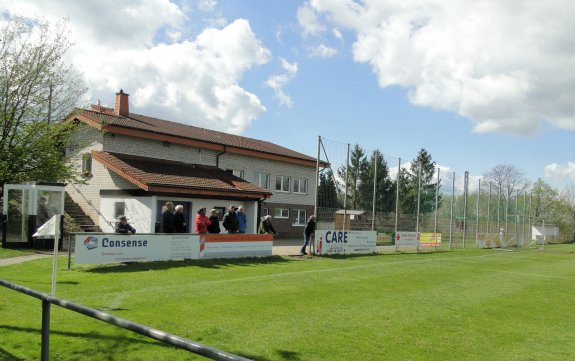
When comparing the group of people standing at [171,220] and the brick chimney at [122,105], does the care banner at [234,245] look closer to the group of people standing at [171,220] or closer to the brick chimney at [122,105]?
the group of people standing at [171,220]

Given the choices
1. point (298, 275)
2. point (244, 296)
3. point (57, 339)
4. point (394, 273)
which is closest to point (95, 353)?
point (57, 339)

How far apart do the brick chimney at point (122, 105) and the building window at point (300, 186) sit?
13.0 meters

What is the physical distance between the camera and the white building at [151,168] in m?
24.0

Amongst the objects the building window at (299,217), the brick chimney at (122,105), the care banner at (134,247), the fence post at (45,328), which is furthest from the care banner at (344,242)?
the fence post at (45,328)

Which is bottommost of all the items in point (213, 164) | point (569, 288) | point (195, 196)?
point (569, 288)

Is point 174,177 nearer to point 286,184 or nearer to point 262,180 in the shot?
point 262,180

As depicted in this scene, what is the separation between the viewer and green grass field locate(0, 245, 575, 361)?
6.78 metres

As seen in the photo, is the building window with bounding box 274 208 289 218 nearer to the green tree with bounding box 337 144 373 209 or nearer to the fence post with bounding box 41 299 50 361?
the green tree with bounding box 337 144 373 209

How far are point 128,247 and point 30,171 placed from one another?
9.77m

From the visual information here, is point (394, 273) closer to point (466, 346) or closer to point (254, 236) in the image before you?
point (254, 236)

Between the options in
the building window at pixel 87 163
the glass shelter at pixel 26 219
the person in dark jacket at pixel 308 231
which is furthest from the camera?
the building window at pixel 87 163

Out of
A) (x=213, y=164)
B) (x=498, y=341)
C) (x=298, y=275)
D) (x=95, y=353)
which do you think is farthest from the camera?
(x=213, y=164)

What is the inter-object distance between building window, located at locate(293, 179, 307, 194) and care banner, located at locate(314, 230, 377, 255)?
44.5ft

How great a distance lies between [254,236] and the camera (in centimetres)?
1900
